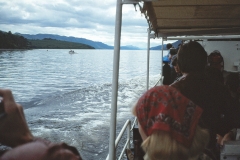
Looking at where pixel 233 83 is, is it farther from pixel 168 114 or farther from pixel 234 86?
pixel 168 114

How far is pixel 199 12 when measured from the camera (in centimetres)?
405

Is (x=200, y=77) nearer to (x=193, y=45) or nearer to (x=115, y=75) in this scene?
(x=193, y=45)

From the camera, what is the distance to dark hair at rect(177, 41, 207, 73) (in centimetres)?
248

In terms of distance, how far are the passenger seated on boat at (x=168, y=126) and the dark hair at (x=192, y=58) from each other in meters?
1.15

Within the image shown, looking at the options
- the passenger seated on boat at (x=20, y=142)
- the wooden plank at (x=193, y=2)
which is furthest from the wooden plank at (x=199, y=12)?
the passenger seated on boat at (x=20, y=142)

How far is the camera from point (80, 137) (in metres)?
22.5

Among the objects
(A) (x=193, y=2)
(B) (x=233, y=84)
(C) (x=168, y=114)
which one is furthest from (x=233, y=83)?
(C) (x=168, y=114)

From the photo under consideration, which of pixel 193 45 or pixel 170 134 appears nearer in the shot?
pixel 170 134

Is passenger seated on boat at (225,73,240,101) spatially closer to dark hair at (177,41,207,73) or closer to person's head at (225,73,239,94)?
person's head at (225,73,239,94)

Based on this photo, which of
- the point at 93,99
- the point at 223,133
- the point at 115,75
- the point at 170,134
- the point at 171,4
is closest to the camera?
the point at 170,134

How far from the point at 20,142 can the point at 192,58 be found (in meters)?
1.94

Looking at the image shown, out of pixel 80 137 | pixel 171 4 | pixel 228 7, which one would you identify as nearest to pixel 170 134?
pixel 171 4

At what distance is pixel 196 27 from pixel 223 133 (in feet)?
11.0

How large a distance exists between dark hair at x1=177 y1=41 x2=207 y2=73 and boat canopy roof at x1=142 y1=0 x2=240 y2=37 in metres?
0.61
